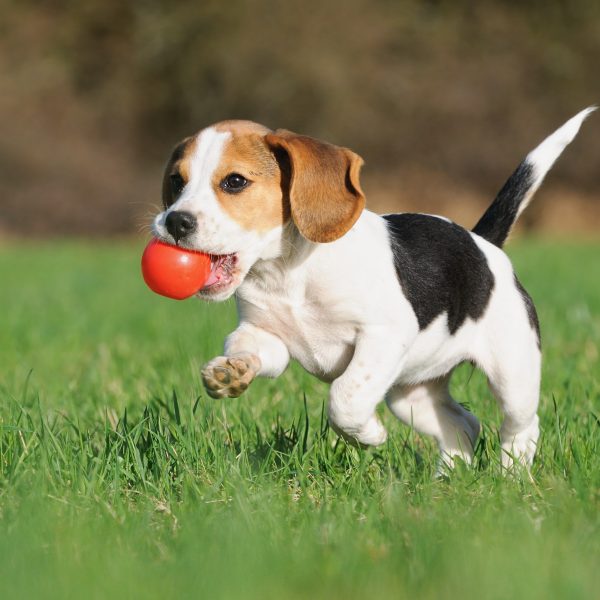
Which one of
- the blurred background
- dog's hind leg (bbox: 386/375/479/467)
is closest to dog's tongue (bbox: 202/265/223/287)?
dog's hind leg (bbox: 386/375/479/467)

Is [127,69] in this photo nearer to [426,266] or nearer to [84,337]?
[84,337]

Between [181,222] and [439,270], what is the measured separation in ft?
3.67

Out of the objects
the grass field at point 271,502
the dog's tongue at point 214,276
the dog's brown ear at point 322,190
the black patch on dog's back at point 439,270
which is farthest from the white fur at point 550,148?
the dog's tongue at point 214,276

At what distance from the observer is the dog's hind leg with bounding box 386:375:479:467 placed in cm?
446

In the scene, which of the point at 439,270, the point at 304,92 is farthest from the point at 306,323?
the point at 304,92

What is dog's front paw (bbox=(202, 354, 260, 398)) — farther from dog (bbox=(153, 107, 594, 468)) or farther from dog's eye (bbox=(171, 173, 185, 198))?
dog's eye (bbox=(171, 173, 185, 198))

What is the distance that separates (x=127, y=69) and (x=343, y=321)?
26803 mm

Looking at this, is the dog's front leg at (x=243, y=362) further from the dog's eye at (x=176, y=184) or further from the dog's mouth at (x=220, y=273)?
the dog's eye at (x=176, y=184)

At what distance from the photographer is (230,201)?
3668 millimetres

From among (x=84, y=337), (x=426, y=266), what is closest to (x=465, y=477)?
(x=426, y=266)

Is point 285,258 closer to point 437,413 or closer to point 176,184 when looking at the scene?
point 176,184

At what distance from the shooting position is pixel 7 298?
1144 cm

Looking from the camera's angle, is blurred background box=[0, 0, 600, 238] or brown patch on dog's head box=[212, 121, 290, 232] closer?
brown patch on dog's head box=[212, 121, 290, 232]

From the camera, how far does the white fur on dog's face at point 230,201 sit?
142 inches
